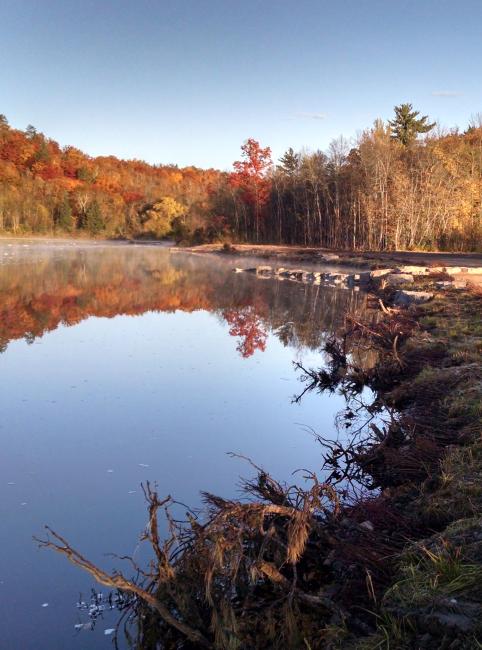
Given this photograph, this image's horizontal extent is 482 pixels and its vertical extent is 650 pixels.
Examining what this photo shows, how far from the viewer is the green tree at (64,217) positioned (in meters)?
71.9

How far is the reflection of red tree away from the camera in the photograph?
1202 cm

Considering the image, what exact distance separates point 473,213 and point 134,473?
33768 mm

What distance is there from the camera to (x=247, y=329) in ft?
46.8

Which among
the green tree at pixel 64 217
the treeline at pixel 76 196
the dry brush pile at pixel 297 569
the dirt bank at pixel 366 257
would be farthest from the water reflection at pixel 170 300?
the green tree at pixel 64 217

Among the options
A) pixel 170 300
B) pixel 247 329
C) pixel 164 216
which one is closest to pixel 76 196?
pixel 164 216

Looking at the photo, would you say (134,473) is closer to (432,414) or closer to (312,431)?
(312,431)

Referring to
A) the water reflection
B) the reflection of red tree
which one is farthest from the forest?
the reflection of red tree

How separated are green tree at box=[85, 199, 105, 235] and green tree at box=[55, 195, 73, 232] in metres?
2.12

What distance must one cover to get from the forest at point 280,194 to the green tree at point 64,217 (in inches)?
4.8

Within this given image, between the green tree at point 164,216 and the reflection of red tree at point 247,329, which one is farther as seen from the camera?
the green tree at point 164,216

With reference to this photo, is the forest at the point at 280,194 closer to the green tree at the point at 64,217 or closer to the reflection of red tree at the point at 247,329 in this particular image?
the green tree at the point at 64,217

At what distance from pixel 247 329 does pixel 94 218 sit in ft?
206

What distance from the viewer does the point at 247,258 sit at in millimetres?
40438

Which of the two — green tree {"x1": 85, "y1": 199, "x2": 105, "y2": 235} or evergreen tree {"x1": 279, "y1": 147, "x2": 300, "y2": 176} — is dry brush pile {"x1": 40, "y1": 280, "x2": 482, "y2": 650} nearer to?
evergreen tree {"x1": 279, "y1": 147, "x2": 300, "y2": 176}
